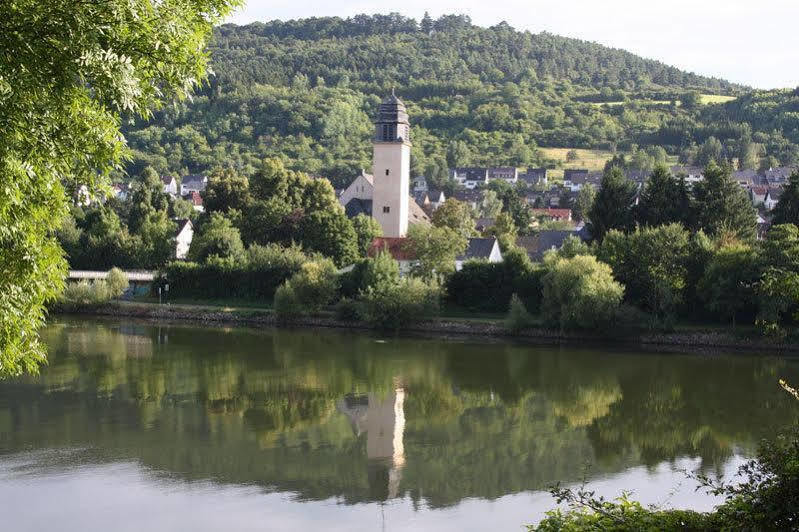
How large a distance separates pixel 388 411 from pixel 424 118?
4724 inches

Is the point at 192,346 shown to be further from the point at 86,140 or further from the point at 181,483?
the point at 86,140

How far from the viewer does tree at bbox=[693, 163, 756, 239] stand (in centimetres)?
4447

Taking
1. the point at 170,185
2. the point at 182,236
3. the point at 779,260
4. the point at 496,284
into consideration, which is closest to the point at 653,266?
the point at 779,260

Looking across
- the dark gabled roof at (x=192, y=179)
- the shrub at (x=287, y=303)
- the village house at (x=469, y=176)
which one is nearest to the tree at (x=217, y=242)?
the shrub at (x=287, y=303)

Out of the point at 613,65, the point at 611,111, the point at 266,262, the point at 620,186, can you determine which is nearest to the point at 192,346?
the point at 266,262

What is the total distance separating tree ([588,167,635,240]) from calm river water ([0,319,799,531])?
512 inches

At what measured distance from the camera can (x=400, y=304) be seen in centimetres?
4088

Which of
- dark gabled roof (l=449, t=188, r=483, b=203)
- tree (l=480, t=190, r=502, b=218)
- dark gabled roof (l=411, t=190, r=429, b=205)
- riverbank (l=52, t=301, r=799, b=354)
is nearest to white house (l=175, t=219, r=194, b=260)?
riverbank (l=52, t=301, r=799, b=354)

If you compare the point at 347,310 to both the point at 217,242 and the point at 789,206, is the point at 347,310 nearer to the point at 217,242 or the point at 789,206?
the point at 217,242

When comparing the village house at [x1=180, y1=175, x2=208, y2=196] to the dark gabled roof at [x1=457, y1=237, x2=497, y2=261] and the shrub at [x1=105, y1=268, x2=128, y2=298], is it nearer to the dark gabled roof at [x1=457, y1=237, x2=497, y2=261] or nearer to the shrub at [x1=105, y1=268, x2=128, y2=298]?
the shrub at [x1=105, y1=268, x2=128, y2=298]

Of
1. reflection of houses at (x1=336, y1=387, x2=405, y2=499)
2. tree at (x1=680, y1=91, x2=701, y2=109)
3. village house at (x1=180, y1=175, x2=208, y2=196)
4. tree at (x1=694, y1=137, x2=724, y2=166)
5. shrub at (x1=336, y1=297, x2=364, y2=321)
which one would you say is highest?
tree at (x1=680, y1=91, x2=701, y2=109)

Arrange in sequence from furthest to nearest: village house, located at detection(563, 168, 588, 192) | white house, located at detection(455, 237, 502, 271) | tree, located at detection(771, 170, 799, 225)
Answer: village house, located at detection(563, 168, 588, 192)
white house, located at detection(455, 237, 502, 271)
tree, located at detection(771, 170, 799, 225)

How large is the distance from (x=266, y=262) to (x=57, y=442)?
28.3 meters

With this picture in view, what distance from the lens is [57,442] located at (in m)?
19.4
